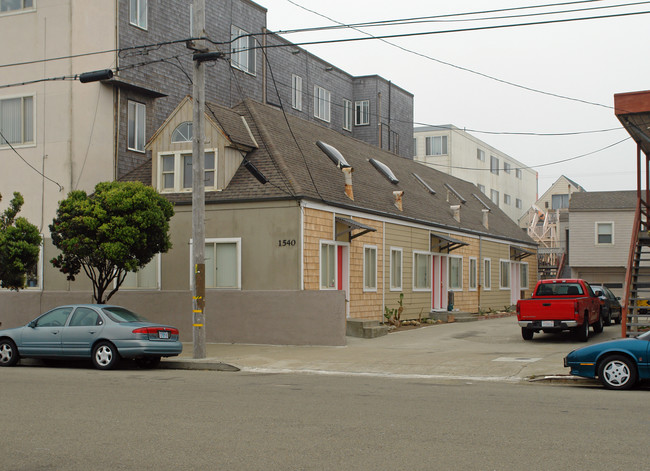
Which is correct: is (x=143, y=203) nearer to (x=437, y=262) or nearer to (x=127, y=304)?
(x=127, y=304)

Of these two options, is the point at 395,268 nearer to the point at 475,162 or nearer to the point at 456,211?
the point at 456,211

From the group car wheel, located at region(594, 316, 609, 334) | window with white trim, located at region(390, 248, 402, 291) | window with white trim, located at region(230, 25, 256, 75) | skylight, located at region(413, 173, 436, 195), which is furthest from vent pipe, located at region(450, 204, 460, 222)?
car wheel, located at region(594, 316, 609, 334)

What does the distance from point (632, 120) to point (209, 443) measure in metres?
13.8

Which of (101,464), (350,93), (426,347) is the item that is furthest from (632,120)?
(350,93)

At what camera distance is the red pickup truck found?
20344 millimetres

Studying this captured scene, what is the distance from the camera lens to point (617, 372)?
12383mm

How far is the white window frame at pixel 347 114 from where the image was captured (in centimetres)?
4078

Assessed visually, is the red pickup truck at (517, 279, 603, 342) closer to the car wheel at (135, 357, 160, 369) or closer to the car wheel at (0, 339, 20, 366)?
the car wheel at (135, 357, 160, 369)

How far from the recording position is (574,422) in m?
9.07

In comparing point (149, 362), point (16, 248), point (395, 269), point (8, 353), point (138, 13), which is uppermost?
point (138, 13)

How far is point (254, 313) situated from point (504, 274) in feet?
69.7

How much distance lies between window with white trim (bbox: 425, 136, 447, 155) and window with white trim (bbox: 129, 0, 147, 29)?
1650 inches

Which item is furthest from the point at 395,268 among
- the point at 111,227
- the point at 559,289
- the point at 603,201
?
the point at 603,201

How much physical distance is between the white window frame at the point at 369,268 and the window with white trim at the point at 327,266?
1.95 m
